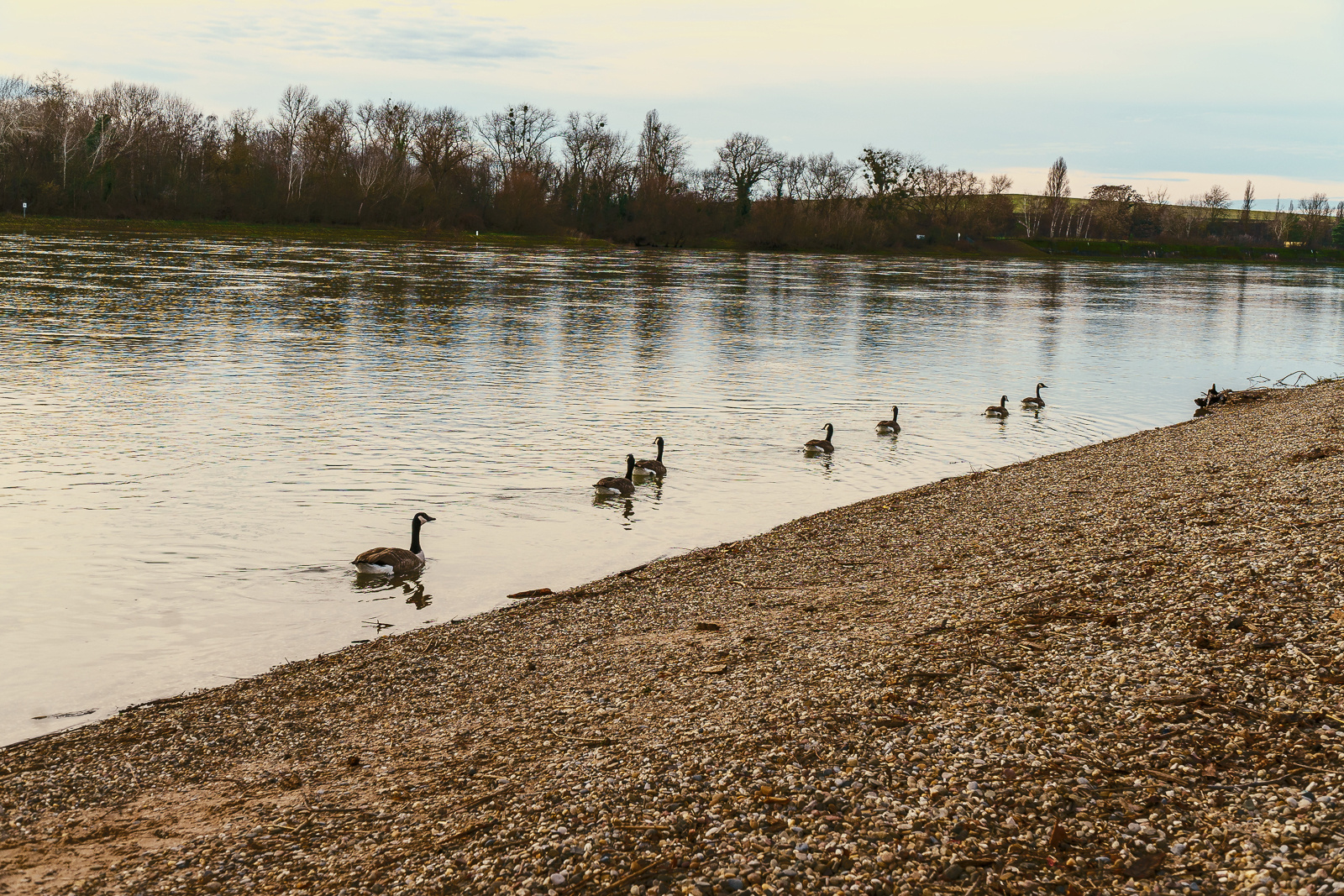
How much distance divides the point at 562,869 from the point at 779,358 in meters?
26.5

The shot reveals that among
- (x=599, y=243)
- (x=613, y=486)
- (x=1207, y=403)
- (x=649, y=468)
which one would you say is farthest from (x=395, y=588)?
(x=599, y=243)

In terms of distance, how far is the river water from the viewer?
412 inches

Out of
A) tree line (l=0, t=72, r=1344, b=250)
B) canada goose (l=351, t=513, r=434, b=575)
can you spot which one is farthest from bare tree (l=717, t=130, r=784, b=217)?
canada goose (l=351, t=513, r=434, b=575)

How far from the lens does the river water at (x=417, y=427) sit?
1045 cm

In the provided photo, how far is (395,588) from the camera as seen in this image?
36.5ft

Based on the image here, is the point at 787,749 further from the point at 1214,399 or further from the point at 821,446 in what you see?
the point at 1214,399

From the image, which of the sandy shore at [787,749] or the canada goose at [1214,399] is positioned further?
the canada goose at [1214,399]

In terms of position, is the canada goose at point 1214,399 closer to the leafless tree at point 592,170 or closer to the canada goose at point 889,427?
the canada goose at point 889,427

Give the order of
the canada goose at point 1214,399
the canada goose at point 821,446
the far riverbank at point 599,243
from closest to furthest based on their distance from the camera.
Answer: the canada goose at point 821,446, the canada goose at point 1214,399, the far riverbank at point 599,243

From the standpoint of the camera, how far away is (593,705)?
7344 mm

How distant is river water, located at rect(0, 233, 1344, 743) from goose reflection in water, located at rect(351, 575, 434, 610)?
4 centimetres

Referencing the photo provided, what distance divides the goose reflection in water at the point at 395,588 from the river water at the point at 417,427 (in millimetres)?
41

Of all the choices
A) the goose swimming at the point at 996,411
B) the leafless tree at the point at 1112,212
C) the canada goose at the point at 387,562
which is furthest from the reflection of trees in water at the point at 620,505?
the leafless tree at the point at 1112,212

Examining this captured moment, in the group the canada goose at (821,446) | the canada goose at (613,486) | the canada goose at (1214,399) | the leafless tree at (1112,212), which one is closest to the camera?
the canada goose at (613,486)
